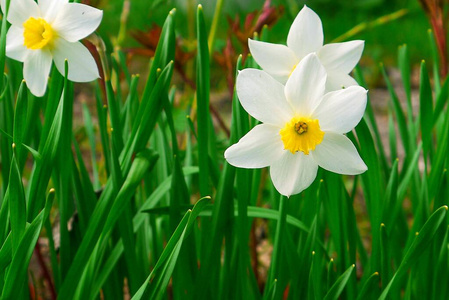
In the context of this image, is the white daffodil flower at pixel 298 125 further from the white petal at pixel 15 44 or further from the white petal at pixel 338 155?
the white petal at pixel 15 44

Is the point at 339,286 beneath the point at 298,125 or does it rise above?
beneath

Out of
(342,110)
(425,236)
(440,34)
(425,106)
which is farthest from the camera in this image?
(440,34)

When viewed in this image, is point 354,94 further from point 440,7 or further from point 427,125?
point 440,7

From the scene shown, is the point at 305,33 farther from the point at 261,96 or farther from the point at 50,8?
the point at 50,8

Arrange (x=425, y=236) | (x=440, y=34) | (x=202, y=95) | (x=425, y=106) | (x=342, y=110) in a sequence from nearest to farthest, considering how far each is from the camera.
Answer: (x=342, y=110) < (x=425, y=236) < (x=202, y=95) < (x=425, y=106) < (x=440, y=34)

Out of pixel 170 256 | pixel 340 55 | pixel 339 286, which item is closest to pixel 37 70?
pixel 170 256

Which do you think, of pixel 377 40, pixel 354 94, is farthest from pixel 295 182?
pixel 377 40

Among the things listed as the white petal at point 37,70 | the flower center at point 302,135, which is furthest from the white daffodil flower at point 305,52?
the white petal at point 37,70
